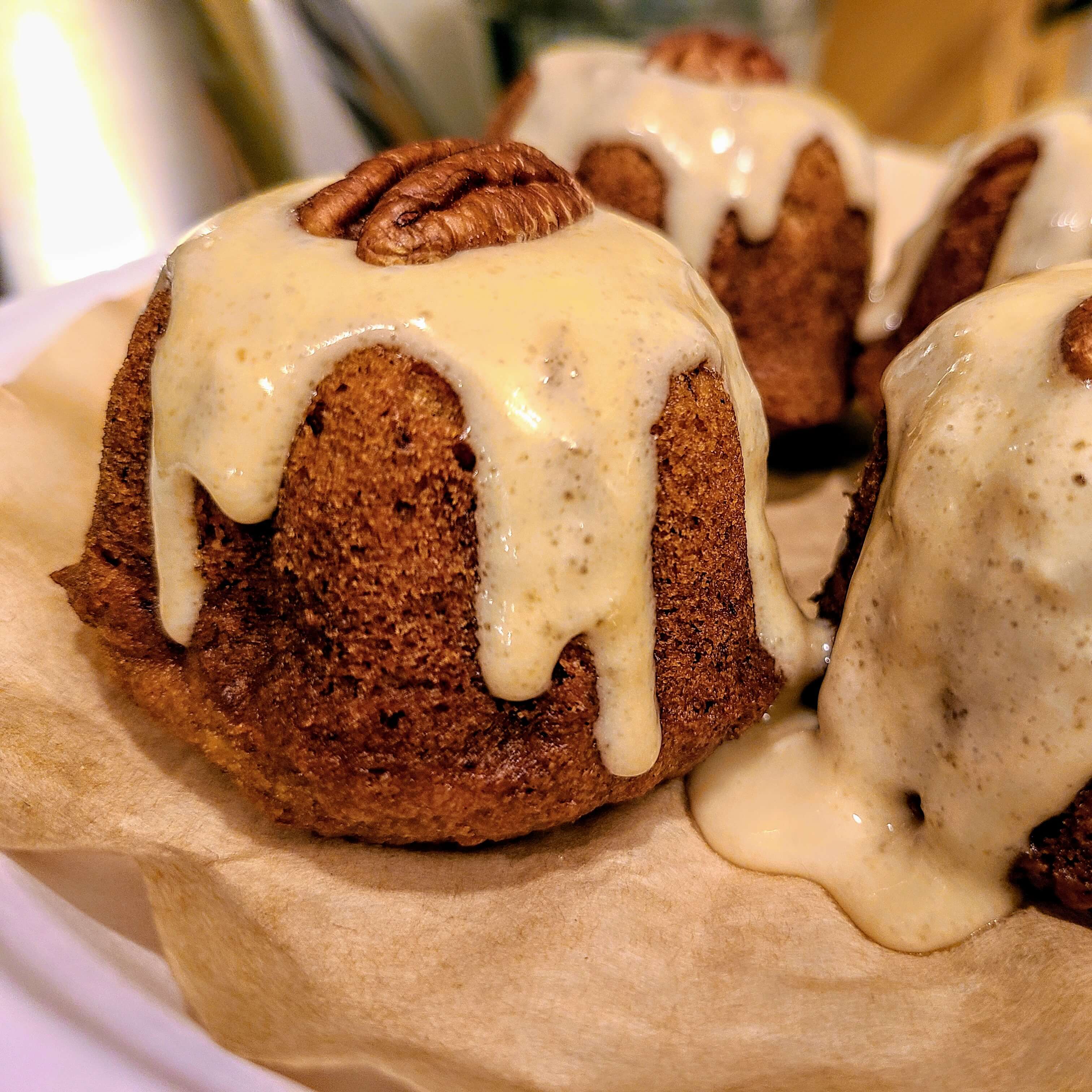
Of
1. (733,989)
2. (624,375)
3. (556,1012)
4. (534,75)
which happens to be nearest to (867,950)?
(733,989)

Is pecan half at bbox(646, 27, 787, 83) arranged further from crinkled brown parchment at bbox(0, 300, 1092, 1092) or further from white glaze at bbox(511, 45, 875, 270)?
crinkled brown parchment at bbox(0, 300, 1092, 1092)

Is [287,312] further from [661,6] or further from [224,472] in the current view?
[661,6]

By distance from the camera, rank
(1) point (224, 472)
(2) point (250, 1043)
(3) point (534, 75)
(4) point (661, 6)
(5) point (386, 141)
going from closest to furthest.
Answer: (2) point (250, 1043) < (1) point (224, 472) < (3) point (534, 75) < (4) point (661, 6) < (5) point (386, 141)

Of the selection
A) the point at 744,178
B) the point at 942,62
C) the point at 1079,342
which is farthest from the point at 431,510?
the point at 942,62

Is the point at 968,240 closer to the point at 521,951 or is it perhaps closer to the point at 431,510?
the point at 431,510

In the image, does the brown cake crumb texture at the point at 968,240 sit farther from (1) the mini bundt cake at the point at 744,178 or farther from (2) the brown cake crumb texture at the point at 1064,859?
(2) the brown cake crumb texture at the point at 1064,859

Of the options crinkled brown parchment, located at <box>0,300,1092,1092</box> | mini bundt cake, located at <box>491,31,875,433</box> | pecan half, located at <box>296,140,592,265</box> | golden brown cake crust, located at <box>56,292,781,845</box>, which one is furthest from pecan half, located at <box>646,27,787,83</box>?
crinkled brown parchment, located at <box>0,300,1092,1092</box>
